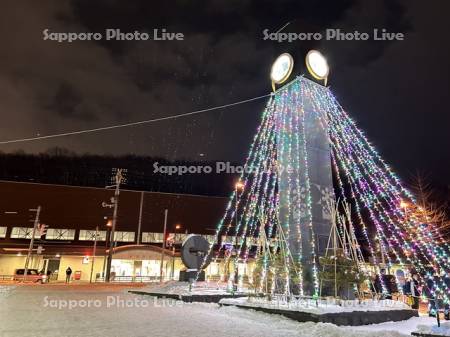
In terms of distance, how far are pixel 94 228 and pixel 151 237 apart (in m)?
7.38

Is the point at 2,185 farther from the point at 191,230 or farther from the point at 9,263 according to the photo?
the point at 191,230

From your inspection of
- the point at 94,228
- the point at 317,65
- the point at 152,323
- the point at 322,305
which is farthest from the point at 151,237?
the point at 322,305

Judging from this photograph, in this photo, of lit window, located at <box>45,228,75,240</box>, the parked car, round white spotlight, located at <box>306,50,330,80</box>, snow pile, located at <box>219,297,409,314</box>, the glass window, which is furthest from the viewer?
lit window, located at <box>45,228,75,240</box>

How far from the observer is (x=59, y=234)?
4484cm

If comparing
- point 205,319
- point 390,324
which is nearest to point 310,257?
point 390,324

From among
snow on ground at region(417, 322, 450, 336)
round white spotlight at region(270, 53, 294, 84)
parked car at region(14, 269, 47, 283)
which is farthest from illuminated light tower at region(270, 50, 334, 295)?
parked car at region(14, 269, 47, 283)

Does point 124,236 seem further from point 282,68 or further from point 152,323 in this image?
point 152,323

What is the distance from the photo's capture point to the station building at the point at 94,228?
3997 centimetres

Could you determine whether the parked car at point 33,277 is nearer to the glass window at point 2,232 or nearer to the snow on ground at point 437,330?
the glass window at point 2,232

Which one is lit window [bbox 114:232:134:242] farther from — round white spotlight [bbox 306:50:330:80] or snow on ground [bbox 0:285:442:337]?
round white spotlight [bbox 306:50:330:80]

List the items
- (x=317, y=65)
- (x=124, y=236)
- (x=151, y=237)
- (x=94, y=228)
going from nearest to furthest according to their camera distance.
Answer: (x=317, y=65), (x=94, y=228), (x=124, y=236), (x=151, y=237)

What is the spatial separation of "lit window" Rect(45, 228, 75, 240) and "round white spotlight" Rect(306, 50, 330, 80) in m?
38.6

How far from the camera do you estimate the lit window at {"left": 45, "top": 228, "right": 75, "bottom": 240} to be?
44.5 meters

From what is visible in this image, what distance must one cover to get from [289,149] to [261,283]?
247 inches
